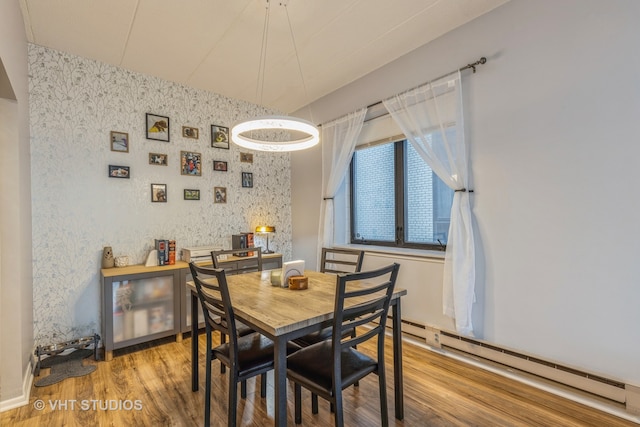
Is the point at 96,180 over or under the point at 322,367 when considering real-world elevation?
over

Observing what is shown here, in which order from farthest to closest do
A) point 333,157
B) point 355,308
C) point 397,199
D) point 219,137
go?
point 219,137 < point 333,157 < point 397,199 < point 355,308

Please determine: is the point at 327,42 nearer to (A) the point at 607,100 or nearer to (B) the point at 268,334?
(A) the point at 607,100

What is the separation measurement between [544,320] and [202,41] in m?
3.40

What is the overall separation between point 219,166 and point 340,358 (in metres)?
2.90

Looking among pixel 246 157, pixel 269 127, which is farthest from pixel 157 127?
pixel 269 127

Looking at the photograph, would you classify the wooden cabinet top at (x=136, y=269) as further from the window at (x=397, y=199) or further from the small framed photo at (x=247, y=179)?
the window at (x=397, y=199)

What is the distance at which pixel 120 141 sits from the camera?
297 cm

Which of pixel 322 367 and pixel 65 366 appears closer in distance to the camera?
pixel 322 367

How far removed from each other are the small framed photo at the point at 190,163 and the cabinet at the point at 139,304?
1.08 m

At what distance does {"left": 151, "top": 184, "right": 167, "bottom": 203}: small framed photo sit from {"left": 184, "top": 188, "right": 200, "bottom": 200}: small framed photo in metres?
0.22

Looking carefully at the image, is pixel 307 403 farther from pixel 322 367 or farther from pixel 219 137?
pixel 219 137

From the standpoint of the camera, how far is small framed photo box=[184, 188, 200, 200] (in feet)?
11.1

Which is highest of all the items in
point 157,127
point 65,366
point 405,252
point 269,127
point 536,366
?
point 157,127

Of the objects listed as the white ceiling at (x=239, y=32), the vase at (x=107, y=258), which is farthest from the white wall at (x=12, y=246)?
the vase at (x=107, y=258)
